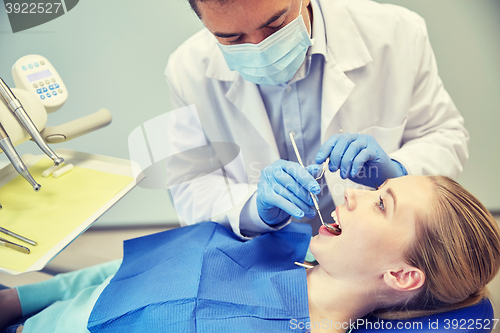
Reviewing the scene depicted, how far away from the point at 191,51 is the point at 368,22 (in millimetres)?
552

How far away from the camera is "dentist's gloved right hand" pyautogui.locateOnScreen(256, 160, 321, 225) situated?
3.05 ft

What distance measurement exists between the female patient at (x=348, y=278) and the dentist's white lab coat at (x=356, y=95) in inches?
8.2

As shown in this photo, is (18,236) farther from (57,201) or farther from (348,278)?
(348,278)

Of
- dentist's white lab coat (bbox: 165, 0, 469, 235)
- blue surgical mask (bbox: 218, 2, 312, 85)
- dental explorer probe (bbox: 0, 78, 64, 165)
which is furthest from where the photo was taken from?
dentist's white lab coat (bbox: 165, 0, 469, 235)

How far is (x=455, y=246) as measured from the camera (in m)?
0.86

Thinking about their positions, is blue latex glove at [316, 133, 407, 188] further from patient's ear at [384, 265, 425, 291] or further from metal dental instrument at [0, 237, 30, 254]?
metal dental instrument at [0, 237, 30, 254]

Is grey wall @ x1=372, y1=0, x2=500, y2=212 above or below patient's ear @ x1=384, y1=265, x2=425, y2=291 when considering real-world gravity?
above

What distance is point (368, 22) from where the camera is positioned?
1102 mm

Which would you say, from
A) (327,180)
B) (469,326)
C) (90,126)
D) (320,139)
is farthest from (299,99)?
(469,326)

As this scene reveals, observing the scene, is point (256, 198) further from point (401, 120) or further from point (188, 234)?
point (401, 120)

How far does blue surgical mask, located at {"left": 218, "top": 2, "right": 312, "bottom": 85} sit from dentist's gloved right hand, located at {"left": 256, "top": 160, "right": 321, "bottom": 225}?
251mm

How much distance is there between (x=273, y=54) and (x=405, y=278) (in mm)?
648

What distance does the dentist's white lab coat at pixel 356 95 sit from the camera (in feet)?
3.59

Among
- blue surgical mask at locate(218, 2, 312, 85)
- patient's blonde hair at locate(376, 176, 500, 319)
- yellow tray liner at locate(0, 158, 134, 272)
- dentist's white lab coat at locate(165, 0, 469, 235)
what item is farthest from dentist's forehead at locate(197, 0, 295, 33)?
patient's blonde hair at locate(376, 176, 500, 319)
